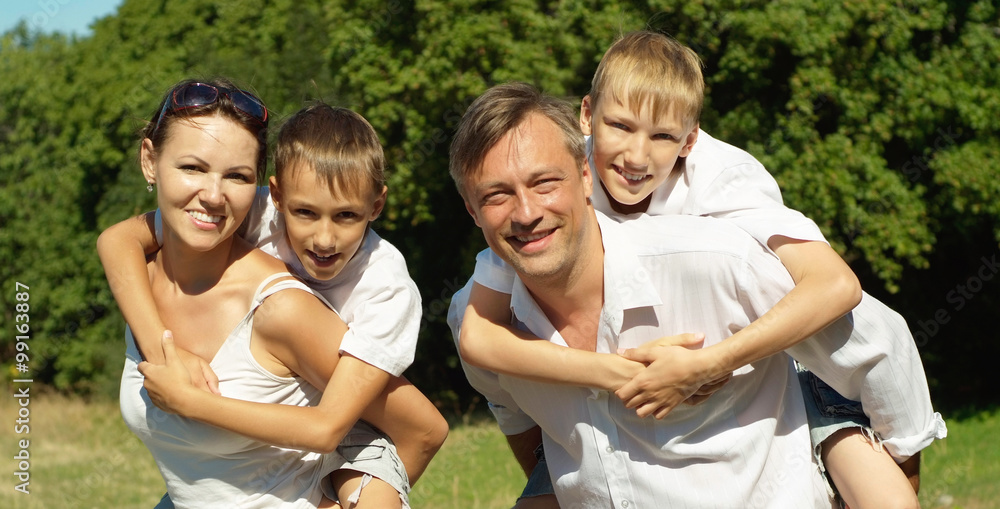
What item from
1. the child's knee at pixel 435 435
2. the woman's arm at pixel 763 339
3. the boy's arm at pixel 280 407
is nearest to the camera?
the woman's arm at pixel 763 339

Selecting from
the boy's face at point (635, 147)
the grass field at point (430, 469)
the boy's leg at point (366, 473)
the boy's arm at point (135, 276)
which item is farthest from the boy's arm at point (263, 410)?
the grass field at point (430, 469)

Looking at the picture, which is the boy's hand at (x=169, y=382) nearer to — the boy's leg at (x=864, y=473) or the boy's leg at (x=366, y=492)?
the boy's leg at (x=366, y=492)

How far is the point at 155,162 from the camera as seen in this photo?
10.3ft

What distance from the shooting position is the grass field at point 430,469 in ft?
34.8

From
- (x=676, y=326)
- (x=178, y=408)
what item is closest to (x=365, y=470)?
(x=178, y=408)

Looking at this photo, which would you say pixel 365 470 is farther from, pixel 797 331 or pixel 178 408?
pixel 797 331

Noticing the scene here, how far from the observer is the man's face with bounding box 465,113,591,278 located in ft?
9.68

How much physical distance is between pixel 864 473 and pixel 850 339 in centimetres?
44

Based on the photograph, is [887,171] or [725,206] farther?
[887,171]

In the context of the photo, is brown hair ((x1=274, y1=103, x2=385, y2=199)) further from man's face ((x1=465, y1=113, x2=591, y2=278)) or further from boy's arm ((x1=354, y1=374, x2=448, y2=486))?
boy's arm ((x1=354, y1=374, x2=448, y2=486))

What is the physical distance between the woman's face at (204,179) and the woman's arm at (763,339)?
133cm

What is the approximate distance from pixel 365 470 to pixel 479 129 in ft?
3.79

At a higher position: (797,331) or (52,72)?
(797,331)

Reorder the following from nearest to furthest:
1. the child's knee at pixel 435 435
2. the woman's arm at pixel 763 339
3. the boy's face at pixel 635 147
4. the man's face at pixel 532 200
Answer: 1. the woman's arm at pixel 763 339
2. the man's face at pixel 532 200
3. the child's knee at pixel 435 435
4. the boy's face at pixel 635 147
